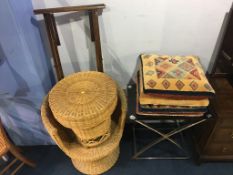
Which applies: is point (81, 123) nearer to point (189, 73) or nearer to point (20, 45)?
point (20, 45)

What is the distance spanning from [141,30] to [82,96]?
534mm

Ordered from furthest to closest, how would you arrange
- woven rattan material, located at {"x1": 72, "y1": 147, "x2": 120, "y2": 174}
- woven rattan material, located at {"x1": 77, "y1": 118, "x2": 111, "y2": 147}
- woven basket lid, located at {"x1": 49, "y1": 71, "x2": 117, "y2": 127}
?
woven rattan material, located at {"x1": 72, "y1": 147, "x2": 120, "y2": 174} → woven rattan material, located at {"x1": 77, "y1": 118, "x2": 111, "y2": 147} → woven basket lid, located at {"x1": 49, "y1": 71, "x2": 117, "y2": 127}

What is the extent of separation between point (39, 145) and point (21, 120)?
0.32 m

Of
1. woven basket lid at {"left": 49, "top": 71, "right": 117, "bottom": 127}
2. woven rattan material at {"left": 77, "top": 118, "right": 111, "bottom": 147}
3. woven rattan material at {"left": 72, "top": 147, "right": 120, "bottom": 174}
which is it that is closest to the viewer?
woven basket lid at {"left": 49, "top": 71, "right": 117, "bottom": 127}

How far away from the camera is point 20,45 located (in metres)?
1.12

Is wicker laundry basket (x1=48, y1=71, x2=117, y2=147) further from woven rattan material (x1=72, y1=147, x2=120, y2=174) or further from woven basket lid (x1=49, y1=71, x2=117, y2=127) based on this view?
woven rattan material (x1=72, y1=147, x2=120, y2=174)

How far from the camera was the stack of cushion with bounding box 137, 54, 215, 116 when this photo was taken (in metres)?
1.15

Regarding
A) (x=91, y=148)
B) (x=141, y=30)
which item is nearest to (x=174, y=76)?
(x=141, y=30)

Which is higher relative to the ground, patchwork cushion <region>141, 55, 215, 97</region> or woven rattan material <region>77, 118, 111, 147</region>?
patchwork cushion <region>141, 55, 215, 97</region>

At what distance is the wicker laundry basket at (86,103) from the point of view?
110 cm

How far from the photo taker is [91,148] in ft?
4.50

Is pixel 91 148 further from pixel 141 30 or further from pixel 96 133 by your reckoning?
pixel 141 30

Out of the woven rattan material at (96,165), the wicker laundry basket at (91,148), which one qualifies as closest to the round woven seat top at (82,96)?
the wicker laundry basket at (91,148)

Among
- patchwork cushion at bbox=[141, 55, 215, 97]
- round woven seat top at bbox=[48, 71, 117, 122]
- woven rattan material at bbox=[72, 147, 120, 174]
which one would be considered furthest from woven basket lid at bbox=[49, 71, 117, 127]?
woven rattan material at bbox=[72, 147, 120, 174]
